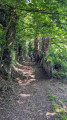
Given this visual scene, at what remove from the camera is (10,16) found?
7836mm

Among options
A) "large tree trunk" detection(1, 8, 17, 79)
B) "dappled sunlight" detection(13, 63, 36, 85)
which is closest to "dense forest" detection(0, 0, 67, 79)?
"large tree trunk" detection(1, 8, 17, 79)

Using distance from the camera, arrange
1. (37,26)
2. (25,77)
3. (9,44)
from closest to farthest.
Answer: (37,26), (9,44), (25,77)

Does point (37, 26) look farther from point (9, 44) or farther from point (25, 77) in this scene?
point (25, 77)

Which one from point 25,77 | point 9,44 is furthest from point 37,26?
point 25,77

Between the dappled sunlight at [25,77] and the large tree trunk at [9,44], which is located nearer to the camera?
the large tree trunk at [9,44]

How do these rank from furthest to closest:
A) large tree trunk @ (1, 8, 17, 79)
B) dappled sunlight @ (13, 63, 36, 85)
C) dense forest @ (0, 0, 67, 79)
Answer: dappled sunlight @ (13, 63, 36, 85)
large tree trunk @ (1, 8, 17, 79)
dense forest @ (0, 0, 67, 79)

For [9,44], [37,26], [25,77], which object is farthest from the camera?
[25,77]

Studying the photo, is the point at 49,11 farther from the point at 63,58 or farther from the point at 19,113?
the point at 63,58

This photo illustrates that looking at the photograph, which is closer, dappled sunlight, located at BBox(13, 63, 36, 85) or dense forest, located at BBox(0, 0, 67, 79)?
dense forest, located at BBox(0, 0, 67, 79)

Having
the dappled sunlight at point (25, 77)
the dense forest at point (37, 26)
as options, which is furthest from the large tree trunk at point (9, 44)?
the dappled sunlight at point (25, 77)

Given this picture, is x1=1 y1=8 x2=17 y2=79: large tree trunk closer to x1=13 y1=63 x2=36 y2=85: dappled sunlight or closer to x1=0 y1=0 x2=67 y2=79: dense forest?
x1=0 y1=0 x2=67 y2=79: dense forest

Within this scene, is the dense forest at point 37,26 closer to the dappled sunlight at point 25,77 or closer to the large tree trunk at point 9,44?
the large tree trunk at point 9,44

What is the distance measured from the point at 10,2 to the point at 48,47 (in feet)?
28.4

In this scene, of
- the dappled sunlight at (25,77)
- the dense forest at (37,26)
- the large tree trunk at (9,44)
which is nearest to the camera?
the dense forest at (37,26)
